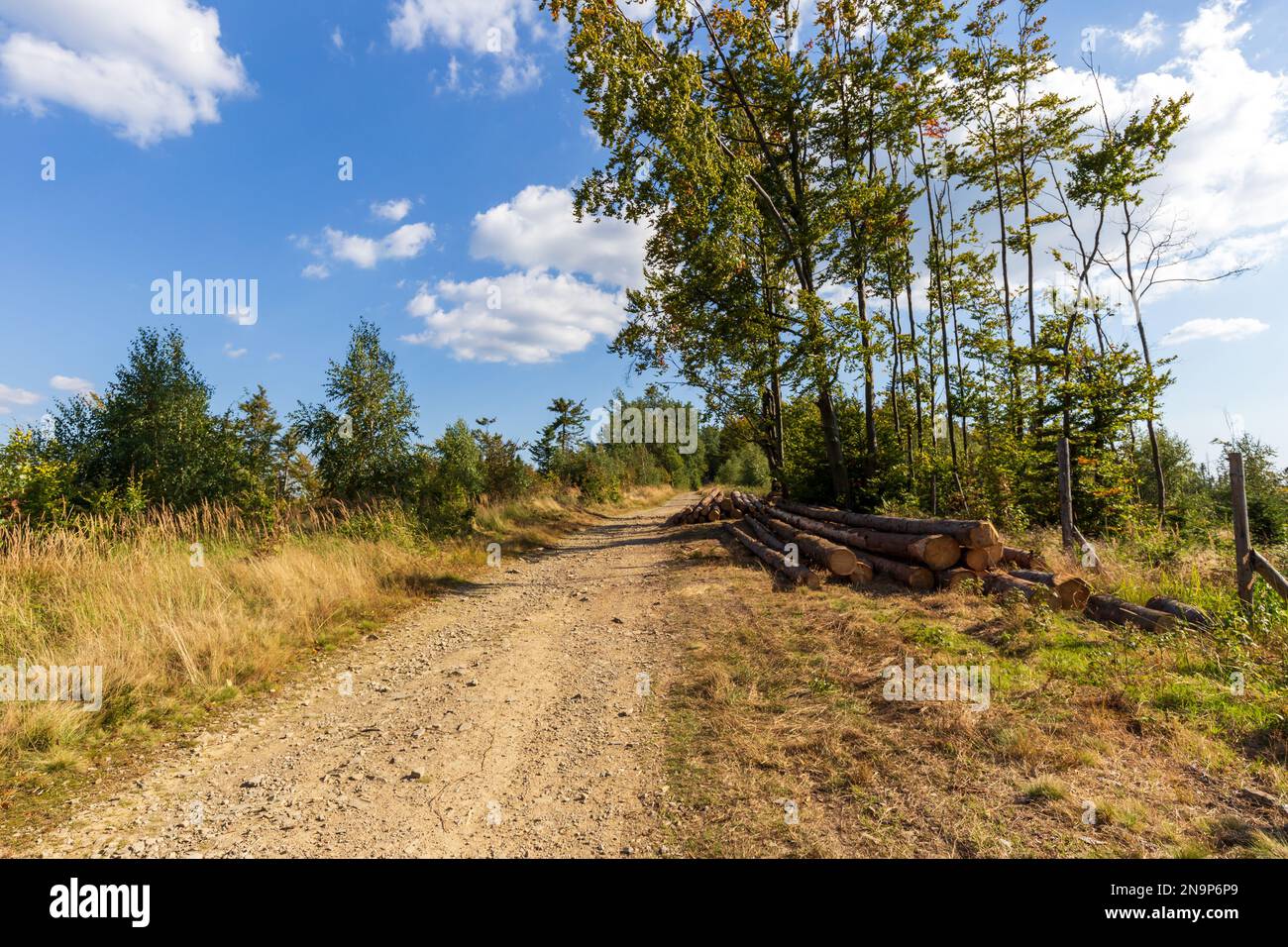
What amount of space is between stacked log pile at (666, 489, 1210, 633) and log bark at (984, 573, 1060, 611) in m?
0.01

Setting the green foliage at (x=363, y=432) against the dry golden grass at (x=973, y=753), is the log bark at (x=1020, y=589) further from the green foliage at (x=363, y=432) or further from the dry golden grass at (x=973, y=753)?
the green foliage at (x=363, y=432)

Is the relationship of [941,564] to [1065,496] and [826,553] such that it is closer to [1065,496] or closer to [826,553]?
[826,553]

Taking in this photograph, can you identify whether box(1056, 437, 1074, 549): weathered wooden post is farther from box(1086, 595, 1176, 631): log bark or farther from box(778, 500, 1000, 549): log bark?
box(1086, 595, 1176, 631): log bark

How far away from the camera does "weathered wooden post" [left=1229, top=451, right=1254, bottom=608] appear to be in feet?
19.3

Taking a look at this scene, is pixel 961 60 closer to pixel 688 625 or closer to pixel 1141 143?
pixel 1141 143

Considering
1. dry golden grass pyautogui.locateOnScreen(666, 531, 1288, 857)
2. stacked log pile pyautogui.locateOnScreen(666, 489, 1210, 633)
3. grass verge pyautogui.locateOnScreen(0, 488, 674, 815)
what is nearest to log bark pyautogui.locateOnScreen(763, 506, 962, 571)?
stacked log pile pyautogui.locateOnScreen(666, 489, 1210, 633)

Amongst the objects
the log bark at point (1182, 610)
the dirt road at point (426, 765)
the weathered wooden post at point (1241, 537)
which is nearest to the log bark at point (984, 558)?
the log bark at point (1182, 610)

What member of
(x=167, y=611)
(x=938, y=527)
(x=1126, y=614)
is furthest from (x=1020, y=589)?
(x=167, y=611)

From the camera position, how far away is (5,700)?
4078mm

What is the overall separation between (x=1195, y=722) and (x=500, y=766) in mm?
5111

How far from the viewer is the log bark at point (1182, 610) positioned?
5526mm

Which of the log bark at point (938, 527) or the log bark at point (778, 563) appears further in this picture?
the log bark at point (778, 563)

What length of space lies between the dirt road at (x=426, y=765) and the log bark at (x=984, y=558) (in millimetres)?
4810
